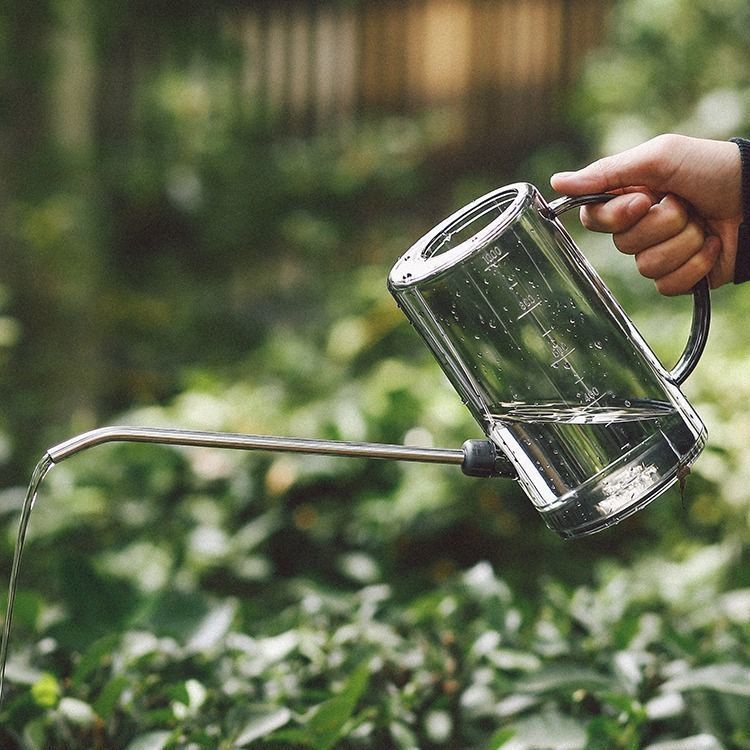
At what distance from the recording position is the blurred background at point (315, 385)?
1456 mm

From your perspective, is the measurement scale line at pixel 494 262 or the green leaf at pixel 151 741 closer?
the measurement scale line at pixel 494 262

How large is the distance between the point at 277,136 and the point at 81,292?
5.79ft

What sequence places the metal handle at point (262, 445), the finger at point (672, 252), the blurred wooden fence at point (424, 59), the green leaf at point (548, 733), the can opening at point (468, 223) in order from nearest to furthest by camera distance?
the metal handle at point (262, 445) < the can opening at point (468, 223) < the finger at point (672, 252) < the green leaf at point (548, 733) < the blurred wooden fence at point (424, 59)

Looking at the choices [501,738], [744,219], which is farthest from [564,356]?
[501,738]

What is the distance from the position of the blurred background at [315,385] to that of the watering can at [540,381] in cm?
20

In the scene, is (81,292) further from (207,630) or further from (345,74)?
(207,630)

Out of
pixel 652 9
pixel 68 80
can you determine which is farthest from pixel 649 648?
pixel 68 80

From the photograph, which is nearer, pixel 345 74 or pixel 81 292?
pixel 81 292

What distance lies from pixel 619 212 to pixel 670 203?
0.08 meters

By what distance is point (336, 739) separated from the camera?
4.15 feet

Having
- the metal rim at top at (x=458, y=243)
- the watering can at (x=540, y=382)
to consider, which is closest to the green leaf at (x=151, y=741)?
the watering can at (x=540, y=382)

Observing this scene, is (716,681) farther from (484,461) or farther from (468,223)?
(468,223)

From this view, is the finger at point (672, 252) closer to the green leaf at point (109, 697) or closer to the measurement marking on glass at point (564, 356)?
the measurement marking on glass at point (564, 356)

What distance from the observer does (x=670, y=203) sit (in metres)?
1.20
